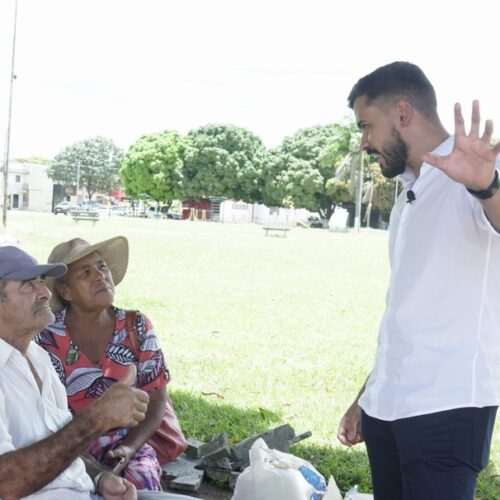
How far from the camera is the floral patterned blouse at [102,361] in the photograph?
3295mm

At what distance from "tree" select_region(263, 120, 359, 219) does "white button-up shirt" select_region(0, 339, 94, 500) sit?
5366 centimetres

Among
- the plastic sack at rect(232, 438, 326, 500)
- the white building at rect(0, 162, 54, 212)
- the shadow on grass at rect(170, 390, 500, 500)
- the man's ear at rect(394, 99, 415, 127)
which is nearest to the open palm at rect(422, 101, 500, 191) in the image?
the man's ear at rect(394, 99, 415, 127)

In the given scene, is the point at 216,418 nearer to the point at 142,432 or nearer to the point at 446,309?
the point at 142,432

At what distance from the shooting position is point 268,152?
6694cm

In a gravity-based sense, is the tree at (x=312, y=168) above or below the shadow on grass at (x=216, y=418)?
above

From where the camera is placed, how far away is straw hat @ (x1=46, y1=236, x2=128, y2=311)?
11.0ft

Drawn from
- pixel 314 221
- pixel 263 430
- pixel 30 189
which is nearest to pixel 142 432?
pixel 263 430

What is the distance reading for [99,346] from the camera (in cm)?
340

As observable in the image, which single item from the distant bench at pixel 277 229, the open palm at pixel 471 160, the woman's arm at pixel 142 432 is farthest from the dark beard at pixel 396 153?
the distant bench at pixel 277 229

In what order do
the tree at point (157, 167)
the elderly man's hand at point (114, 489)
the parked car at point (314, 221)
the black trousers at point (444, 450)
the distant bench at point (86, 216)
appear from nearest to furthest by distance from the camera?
the black trousers at point (444, 450) → the elderly man's hand at point (114, 489) → the distant bench at point (86, 216) → the parked car at point (314, 221) → the tree at point (157, 167)

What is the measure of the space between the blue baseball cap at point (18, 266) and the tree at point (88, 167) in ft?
295

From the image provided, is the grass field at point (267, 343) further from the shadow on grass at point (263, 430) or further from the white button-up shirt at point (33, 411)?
the white button-up shirt at point (33, 411)

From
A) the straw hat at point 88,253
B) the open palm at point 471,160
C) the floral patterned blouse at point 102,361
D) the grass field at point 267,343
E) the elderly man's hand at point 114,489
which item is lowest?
the grass field at point 267,343

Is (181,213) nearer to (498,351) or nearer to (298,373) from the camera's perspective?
(298,373)
